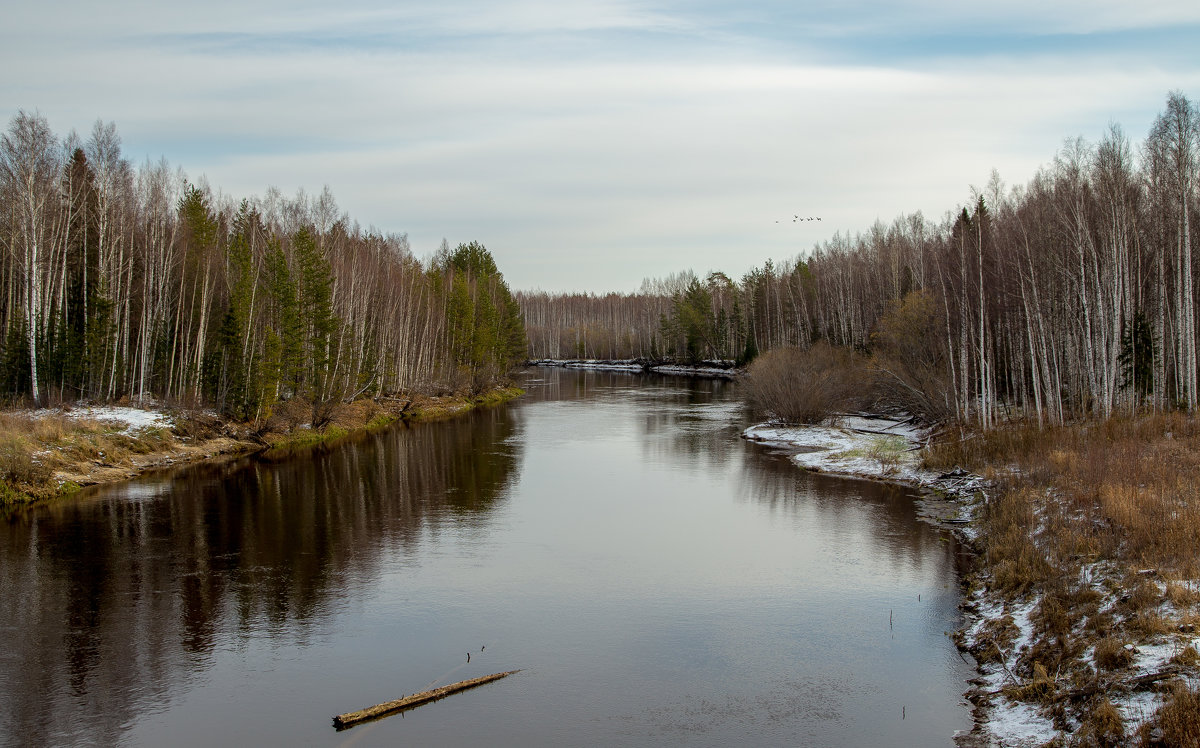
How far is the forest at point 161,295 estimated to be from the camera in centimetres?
3597

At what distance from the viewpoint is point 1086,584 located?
13.2 m

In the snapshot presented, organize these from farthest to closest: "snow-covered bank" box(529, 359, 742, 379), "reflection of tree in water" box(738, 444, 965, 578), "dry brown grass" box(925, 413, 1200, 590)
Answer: "snow-covered bank" box(529, 359, 742, 379), "reflection of tree in water" box(738, 444, 965, 578), "dry brown grass" box(925, 413, 1200, 590)

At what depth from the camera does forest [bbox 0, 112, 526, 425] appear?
3597 centimetres

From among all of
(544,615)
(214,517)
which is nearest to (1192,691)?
(544,615)

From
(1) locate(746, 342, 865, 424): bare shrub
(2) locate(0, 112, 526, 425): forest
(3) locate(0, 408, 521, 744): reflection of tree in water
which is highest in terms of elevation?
(2) locate(0, 112, 526, 425): forest

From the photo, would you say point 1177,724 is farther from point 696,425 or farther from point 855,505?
point 696,425

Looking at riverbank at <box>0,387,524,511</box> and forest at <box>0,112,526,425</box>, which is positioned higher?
forest at <box>0,112,526,425</box>

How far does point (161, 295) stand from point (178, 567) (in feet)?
95.3

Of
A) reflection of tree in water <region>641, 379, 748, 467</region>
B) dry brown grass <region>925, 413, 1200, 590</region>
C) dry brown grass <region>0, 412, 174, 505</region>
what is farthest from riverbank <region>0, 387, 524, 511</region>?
dry brown grass <region>925, 413, 1200, 590</region>

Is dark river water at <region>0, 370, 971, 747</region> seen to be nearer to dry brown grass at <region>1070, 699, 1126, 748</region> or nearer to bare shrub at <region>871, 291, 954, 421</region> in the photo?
dry brown grass at <region>1070, 699, 1126, 748</region>

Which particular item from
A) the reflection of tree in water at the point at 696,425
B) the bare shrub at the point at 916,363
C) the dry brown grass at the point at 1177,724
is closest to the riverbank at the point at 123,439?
the reflection of tree in water at the point at 696,425

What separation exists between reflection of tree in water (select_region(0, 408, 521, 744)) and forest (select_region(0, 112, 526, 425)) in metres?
9.76

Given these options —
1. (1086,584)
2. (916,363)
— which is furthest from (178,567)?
(916,363)

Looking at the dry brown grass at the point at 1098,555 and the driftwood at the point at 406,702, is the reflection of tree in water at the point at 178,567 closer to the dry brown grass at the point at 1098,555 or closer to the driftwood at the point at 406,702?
the driftwood at the point at 406,702
